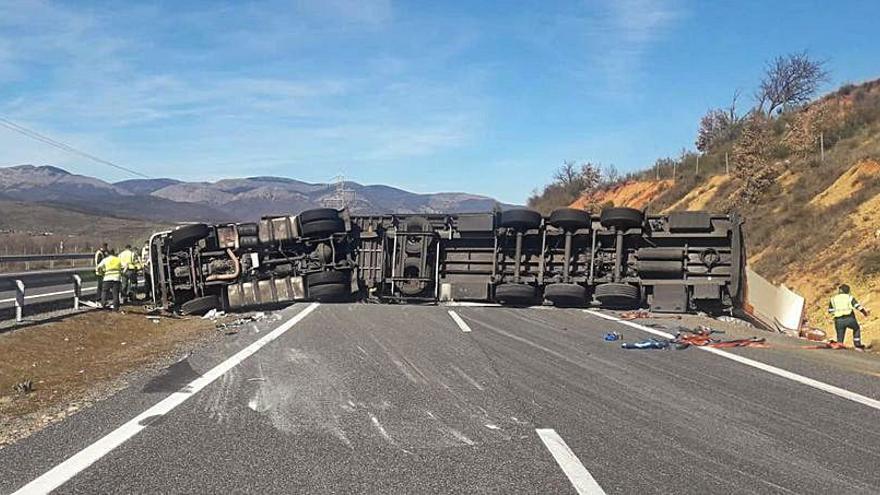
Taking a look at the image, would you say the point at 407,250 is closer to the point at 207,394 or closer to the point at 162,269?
the point at 162,269

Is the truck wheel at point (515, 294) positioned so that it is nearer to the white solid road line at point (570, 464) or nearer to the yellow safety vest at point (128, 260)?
the yellow safety vest at point (128, 260)

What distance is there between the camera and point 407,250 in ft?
61.1

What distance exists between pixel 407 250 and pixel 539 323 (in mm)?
5382

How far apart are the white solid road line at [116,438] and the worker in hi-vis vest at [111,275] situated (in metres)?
8.45

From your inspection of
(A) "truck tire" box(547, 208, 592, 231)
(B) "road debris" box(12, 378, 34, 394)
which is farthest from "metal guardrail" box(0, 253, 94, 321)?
(A) "truck tire" box(547, 208, 592, 231)

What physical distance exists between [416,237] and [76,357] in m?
8.93

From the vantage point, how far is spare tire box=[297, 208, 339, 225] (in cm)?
1877

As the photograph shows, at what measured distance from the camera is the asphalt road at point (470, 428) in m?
4.84

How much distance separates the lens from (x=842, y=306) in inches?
531

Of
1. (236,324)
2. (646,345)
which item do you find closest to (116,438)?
(646,345)

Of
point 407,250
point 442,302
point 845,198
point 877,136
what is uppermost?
point 877,136

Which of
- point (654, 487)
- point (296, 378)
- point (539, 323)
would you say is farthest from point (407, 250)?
point (654, 487)

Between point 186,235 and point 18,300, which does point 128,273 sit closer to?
point 186,235

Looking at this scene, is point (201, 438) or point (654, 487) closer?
point (654, 487)
